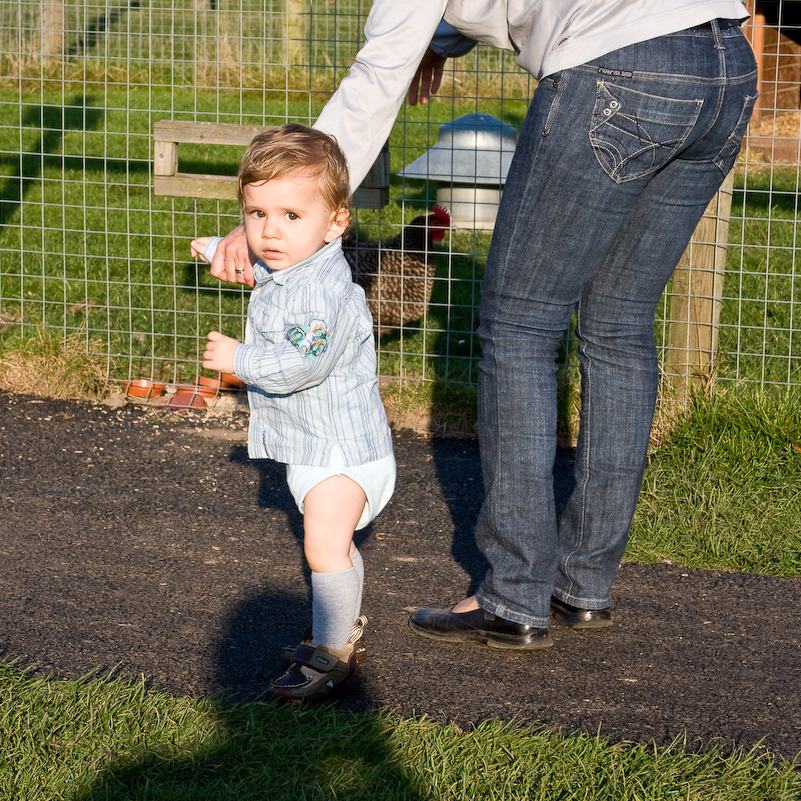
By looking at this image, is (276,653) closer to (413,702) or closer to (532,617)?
(413,702)

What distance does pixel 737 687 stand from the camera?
8.50 ft

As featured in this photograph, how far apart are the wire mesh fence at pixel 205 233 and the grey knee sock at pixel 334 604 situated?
225 centimetres

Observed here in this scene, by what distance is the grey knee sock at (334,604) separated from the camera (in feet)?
8.10

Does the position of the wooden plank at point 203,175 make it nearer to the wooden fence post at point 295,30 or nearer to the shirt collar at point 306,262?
the wooden fence post at point 295,30

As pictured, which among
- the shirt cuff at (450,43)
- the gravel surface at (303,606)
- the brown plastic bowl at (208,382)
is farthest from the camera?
the brown plastic bowl at (208,382)

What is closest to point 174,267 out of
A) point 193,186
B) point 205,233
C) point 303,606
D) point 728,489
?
point 193,186

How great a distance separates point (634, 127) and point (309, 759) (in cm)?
148

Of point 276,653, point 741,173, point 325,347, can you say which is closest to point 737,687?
point 276,653

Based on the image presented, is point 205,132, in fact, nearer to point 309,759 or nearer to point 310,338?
point 310,338

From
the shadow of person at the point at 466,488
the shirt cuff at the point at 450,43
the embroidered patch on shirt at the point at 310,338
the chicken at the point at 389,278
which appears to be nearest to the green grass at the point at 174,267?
the chicken at the point at 389,278

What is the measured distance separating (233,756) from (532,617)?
87 centimetres

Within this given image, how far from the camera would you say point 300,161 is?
231 cm

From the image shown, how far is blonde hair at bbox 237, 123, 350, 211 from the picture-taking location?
230 centimetres

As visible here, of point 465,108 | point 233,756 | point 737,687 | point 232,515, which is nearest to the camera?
point 233,756
